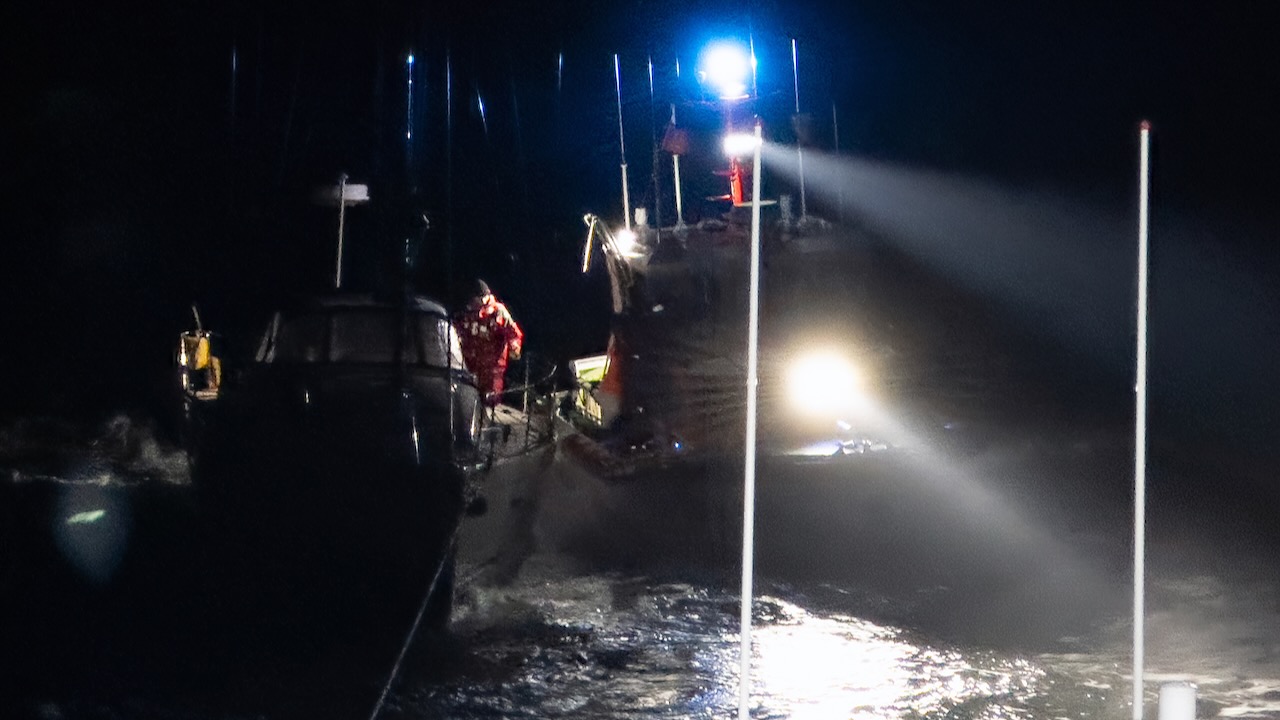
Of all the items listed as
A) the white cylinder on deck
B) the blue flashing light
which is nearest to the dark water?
the white cylinder on deck

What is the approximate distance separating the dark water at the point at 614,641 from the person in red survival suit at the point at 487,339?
5.98 metres

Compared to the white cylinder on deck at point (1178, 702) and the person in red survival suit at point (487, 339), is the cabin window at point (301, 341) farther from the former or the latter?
the white cylinder on deck at point (1178, 702)

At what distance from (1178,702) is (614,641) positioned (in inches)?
202

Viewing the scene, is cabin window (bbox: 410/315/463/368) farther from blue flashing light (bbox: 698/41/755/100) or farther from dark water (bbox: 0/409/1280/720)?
blue flashing light (bbox: 698/41/755/100)

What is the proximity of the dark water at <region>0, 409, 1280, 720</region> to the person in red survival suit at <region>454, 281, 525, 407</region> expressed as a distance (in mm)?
5978

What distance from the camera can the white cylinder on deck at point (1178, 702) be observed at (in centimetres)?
555

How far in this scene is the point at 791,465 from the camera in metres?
17.5

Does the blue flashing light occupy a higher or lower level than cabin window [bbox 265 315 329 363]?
higher

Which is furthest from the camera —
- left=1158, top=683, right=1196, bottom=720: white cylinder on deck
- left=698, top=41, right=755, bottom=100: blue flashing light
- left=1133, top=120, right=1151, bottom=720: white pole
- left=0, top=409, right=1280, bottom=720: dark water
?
left=698, top=41, right=755, bottom=100: blue flashing light

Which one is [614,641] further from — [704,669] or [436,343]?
[436,343]

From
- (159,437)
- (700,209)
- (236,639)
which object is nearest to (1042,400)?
(700,209)

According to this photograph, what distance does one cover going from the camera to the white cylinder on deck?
5547mm

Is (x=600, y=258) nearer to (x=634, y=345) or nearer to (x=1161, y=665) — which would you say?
(x=634, y=345)

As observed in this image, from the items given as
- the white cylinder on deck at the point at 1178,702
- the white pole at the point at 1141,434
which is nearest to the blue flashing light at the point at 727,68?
the white pole at the point at 1141,434
